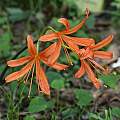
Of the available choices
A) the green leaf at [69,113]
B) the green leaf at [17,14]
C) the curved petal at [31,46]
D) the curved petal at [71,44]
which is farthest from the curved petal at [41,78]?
the green leaf at [17,14]

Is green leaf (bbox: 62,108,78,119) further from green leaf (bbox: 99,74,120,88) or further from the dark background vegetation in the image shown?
green leaf (bbox: 99,74,120,88)

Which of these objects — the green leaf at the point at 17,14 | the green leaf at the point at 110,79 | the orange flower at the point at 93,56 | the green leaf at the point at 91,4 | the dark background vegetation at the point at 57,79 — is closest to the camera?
the orange flower at the point at 93,56

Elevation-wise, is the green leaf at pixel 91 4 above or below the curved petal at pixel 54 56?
above

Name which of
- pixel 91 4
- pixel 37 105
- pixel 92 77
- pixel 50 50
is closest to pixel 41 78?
pixel 50 50

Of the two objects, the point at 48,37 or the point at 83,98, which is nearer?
the point at 48,37

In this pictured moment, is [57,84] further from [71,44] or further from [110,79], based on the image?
[71,44]

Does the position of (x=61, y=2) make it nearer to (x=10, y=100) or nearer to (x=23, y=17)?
(x=23, y=17)

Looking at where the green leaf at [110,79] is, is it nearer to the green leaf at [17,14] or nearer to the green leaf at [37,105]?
the green leaf at [37,105]

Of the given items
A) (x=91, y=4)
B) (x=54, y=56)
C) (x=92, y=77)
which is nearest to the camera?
(x=54, y=56)

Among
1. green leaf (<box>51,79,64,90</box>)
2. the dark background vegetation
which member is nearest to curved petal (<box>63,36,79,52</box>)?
the dark background vegetation
